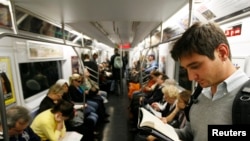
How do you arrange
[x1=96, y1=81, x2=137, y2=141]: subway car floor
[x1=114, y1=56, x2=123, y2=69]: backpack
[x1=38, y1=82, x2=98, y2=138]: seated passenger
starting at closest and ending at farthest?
1. [x1=38, y1=82, x2=98, y2=138]: seated passenger
2. [x1=96, y1=81, x2=137, y2=141]: subway car floor
3. [x1=114, y1=56, x2=123, y2=69]: backpack

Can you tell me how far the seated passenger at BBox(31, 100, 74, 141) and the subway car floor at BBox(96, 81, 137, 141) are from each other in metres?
1.42

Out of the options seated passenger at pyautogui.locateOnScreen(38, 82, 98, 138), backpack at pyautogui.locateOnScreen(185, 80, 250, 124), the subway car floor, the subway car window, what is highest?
backpack at pyautogui.locateOnScreen(185, 80, 250, 124)

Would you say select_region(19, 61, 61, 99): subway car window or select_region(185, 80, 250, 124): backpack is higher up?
select_region(185, 80, 250, 124): backpack

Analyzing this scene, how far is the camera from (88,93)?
406cm

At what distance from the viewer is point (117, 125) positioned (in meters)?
3.83

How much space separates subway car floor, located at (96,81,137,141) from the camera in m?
3.29

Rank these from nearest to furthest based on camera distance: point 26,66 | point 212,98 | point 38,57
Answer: point 212,98 → point 26,66 → point 38,57

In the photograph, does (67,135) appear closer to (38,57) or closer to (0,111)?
(0,111)

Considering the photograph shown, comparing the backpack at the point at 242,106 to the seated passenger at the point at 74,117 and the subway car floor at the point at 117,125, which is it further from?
the subway car floor at the point at 117,125

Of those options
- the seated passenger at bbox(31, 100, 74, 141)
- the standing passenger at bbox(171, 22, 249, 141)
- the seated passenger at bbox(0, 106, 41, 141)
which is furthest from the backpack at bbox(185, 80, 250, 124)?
the seated passenger at bbox(31, 100, 74, 141)

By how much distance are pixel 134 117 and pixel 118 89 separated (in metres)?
2.91

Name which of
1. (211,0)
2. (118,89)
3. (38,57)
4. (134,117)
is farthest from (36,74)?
(118,89)

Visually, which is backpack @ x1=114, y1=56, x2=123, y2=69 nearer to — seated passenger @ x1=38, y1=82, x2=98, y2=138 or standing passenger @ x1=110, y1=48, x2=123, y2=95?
standing passenger @ x1=110, y1=48, x2=123, y2=95

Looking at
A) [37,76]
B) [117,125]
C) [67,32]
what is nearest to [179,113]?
[117,125]
